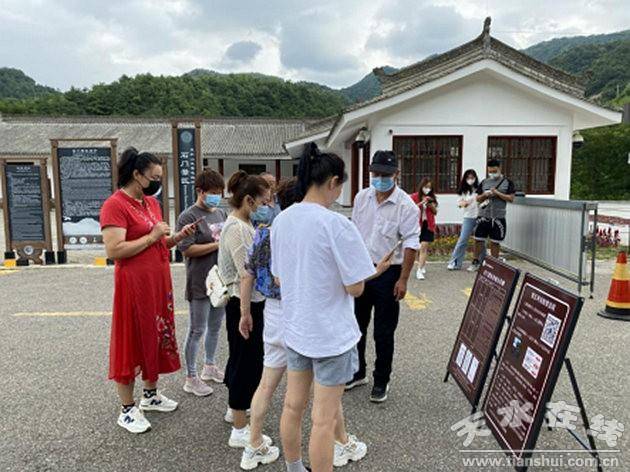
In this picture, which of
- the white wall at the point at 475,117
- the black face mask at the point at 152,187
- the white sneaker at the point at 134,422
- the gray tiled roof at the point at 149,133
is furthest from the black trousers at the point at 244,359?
the gray tiled roof at the point at 149,133

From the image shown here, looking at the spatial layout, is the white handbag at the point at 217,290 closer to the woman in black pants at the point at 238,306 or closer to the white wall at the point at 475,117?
the woman in black pants at the point at 238,306

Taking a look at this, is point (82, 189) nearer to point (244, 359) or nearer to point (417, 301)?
point (417, 301)

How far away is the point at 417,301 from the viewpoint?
21.0 feet

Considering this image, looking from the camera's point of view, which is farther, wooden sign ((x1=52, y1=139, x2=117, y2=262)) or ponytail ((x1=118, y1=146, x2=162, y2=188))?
wooden sign ((x1=52, y1=139, x2=117, y2=262))

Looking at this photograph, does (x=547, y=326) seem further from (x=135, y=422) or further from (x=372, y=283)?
(x=135, y=422)

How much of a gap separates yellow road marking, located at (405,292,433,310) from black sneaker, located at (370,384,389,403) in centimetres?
261

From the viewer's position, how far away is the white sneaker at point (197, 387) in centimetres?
370

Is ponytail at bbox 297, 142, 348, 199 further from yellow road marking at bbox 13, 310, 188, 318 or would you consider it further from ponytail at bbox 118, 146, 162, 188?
yellow road marking at bbox 13, 310, 188, 318

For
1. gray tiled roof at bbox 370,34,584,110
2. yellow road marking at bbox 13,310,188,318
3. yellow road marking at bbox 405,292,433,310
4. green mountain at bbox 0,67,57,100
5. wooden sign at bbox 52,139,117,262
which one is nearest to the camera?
yellow road marking at bbox 13,310,188,318

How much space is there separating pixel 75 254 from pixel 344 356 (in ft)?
34.1

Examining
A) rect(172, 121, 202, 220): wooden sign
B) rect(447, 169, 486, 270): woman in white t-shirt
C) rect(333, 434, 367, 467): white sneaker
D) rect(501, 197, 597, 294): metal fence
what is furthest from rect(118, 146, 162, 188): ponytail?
rect(172, 121, 202, 220): wooden sign

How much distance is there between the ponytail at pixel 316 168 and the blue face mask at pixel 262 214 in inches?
32.9

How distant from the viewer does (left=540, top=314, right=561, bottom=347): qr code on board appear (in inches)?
99.1

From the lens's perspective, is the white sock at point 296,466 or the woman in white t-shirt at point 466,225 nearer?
the white sock at point 296,466
